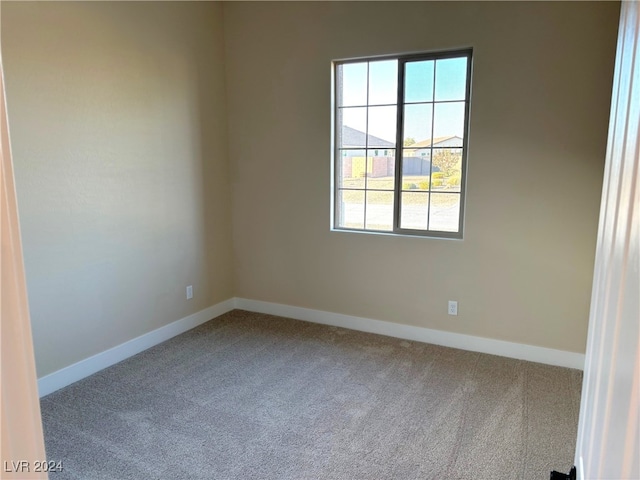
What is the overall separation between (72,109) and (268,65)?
1696 millimetres

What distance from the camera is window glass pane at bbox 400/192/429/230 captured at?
11.3 ft

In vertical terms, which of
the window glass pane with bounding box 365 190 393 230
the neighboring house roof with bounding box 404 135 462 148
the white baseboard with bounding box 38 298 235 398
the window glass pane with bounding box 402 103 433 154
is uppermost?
the window glass pane with bounding box 402 103 433 154

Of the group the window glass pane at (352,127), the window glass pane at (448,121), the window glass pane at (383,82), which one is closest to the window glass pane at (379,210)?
the window glass pane at (352,127)

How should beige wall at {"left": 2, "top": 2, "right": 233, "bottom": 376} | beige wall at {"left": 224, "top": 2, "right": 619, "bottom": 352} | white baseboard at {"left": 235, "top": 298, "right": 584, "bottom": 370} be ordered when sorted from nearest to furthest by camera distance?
beige wall at {"left": 2, "top": 2, "right": 233, "bottom": 376}, beige wall at {"left": 224, "top": 2, "right": 619, "bottom": 352}, white baseboard at {"left": 235, "top": 298, "right": 584, "bottom": 370}

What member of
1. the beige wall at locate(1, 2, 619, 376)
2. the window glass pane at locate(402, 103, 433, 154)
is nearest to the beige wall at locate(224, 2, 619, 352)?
the beige wall at locate(1, 2, 619, 376)

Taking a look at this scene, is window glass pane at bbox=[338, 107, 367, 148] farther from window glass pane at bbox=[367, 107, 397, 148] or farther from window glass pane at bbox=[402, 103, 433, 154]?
window glass pane at bbox=[402, 103, 433, 154]

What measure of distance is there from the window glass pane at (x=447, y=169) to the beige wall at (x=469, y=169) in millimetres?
136

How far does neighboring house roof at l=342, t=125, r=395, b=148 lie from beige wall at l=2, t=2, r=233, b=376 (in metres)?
1.18

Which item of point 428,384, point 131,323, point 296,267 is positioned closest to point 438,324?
point 428,384

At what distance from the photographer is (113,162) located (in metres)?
3.02

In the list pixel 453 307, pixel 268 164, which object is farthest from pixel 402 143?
pixel 453 307

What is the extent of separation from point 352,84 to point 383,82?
28 cm

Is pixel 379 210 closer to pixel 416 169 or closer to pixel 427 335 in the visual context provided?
pixel 416 169

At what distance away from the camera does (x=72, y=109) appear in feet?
8.97
